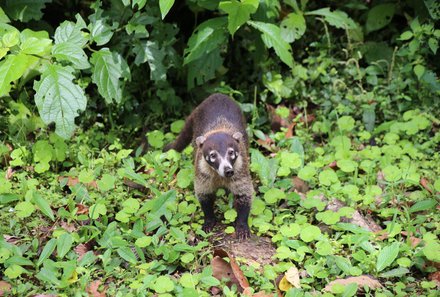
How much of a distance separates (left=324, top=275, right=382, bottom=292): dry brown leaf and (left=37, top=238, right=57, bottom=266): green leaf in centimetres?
196

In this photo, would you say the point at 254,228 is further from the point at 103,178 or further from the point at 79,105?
the point at 79,105

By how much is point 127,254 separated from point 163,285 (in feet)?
1.49

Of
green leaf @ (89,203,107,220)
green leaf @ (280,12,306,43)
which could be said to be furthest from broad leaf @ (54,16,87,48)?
green leaf @ (280,12,306,43)

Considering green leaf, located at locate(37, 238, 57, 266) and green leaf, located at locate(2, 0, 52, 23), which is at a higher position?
green leaf, located at locate(2, 0, 52, 23)

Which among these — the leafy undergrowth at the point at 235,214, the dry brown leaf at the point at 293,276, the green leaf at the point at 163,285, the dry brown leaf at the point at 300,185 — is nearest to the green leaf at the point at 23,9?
the leafy undergrowth at the point at 235,214

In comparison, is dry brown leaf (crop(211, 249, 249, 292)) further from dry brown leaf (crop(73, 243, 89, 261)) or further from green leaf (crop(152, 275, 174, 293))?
dry brown leaf (crop(73, 243, 89, 261))

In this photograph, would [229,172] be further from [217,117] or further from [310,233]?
[217,117]

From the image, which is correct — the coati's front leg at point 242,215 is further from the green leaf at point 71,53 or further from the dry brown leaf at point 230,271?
the green leaf at point 71,53

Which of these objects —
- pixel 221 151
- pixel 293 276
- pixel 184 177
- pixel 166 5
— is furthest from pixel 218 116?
pixel 293 276

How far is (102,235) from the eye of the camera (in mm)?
4531

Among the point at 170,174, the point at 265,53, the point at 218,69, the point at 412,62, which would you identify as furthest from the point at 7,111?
the point at 412,62

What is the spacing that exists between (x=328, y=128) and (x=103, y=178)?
241 centimetres

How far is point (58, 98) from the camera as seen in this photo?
4793mm

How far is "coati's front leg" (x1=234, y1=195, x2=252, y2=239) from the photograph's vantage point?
4707 millimetres
